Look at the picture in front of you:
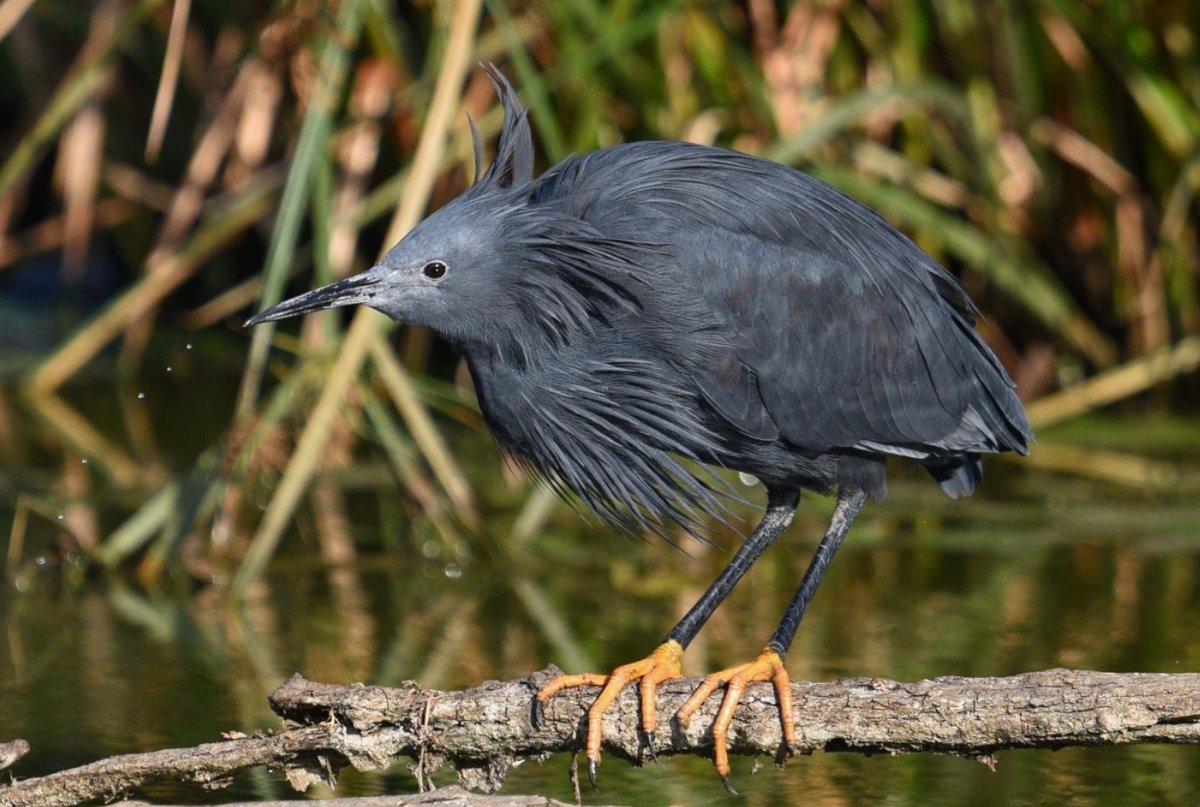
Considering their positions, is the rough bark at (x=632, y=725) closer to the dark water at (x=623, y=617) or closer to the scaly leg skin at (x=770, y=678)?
the scaly leg skin at (x=770, y=678)

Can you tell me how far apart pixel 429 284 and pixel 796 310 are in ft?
2.66

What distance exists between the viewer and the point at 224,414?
7.46 meters

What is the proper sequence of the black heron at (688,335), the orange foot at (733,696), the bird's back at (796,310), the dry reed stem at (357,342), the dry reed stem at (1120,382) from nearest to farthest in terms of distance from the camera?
the orange foot at (733,696) < the black heron at (688,335) < the bird's back at (796,310) < the dry reed stem at (357,342) < the dry reed stem at (1120,382)

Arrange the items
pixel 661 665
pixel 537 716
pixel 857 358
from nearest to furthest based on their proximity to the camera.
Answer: pixel 537 716 < pixel 661 665 < pixel 857 358

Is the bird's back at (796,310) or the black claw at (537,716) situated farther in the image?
the bird's back at (796,310)

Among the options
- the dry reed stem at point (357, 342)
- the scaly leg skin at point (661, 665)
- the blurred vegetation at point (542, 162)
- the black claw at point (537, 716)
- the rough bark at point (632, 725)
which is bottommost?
the rough bark at point (632, 725)

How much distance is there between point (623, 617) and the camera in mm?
4863

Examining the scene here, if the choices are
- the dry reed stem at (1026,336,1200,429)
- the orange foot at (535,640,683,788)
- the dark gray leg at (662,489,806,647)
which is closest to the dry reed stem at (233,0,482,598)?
the dark gray leg at (662,489,806,647)

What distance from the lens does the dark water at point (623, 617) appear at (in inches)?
144

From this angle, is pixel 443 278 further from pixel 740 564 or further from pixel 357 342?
pixel 357 342

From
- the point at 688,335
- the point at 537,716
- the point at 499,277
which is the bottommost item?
the point at 537,716

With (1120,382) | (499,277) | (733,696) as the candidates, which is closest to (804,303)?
(499,277)

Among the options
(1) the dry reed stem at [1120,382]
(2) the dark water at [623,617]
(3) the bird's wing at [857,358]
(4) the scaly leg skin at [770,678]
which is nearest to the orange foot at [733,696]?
(4) the scaly leg skin at [770,678]

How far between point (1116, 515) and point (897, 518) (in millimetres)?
709
